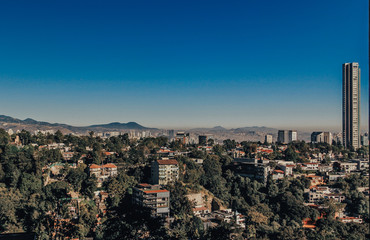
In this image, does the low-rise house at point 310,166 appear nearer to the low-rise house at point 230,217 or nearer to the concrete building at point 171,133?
the low-rise house at point 230,217

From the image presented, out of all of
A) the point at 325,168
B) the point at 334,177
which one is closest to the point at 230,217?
the point at 334,177

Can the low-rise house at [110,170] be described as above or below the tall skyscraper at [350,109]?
below

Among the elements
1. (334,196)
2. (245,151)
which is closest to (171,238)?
(334,196)

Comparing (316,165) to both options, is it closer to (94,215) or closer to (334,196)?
(334,196)

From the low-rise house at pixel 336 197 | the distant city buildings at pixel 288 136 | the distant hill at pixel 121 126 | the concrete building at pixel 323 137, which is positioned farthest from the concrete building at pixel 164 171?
the distant hill at pixel 121 126

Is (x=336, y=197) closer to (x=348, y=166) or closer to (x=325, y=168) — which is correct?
(x=325, y=168)

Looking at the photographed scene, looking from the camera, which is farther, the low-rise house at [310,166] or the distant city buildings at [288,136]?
the distant city buildings at [288,136]

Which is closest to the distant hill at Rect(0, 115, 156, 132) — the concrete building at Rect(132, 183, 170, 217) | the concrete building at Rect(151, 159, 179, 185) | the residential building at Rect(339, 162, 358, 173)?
the concrete building at Rect(151, 159, 179, 185)
